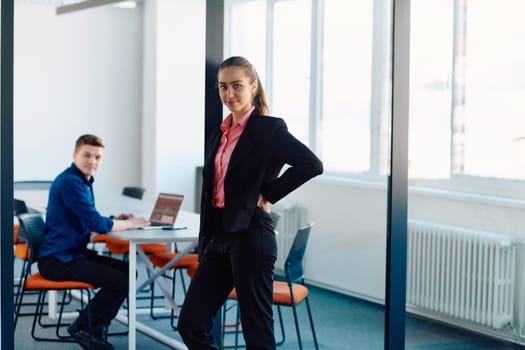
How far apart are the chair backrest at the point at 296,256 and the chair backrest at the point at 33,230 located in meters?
1.49

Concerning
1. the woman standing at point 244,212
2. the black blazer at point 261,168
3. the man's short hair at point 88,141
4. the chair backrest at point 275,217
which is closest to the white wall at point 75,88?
the man's short hair at point 88,141

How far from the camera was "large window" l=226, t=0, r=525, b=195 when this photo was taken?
161 inches

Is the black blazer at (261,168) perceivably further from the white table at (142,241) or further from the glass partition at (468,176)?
the white table at (142,241)

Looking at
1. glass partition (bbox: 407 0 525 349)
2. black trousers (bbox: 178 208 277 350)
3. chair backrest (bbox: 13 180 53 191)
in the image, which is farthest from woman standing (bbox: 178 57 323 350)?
chair backrest (bbox: 13 180 53 191)

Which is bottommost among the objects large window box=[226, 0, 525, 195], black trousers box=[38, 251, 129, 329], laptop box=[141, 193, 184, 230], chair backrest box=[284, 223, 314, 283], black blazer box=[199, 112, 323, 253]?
black trousers box=[38, 251, 129, 329]

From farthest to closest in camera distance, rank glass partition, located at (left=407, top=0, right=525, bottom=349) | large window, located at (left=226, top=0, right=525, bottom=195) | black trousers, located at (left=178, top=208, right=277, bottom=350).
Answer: large window, located at (left=226, top=0, right=525, bottom=195) < glass partition, located at (left=407, top=0, right=525, bottom=349) < black trousers, located at (left=178, top=208, right=277, bottom=350)

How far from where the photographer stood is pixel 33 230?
4.75 meters

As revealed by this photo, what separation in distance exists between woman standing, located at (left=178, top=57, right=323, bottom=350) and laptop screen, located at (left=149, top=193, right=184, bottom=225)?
157 centimetres

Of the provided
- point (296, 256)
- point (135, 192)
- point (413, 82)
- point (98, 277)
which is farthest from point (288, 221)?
point (135, 192)

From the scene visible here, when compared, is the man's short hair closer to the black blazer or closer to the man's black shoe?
the man's black shoe

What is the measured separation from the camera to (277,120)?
3.34m

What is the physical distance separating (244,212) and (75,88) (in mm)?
5441

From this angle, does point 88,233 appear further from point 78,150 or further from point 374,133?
point 374,133

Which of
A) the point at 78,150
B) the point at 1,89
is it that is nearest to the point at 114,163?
the point at 78,150
